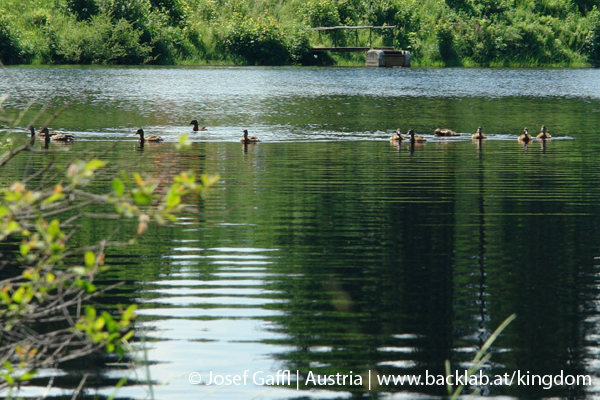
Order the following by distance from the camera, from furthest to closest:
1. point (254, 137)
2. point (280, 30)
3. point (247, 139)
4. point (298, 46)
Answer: point (298, 46)
point (280, 30)
point (254, 137)
point (247, 139)

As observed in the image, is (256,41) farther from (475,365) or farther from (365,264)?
(475,365)

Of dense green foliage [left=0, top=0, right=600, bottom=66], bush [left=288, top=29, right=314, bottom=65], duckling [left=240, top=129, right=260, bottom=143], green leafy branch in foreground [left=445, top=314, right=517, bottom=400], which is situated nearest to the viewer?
green leafy branch in foreground [left=445, top=314, right=517, bottom=400]

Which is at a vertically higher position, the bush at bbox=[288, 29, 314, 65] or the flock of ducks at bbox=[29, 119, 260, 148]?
the flock of ducks at bbox=[29, 119, 260, 148]

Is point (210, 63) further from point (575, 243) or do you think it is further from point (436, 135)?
point (575, 243)

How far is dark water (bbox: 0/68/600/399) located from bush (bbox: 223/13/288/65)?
67660 mm

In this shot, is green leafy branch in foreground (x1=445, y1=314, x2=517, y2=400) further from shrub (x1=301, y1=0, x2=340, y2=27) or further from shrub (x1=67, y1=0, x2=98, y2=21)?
shrub (x1=301, y1=0, x2=340, y2=27)

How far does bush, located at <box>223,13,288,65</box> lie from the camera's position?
10131 centimetres

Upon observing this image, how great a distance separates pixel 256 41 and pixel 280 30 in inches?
134

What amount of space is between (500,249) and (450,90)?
55667mm

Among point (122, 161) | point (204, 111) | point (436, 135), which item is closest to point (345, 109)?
point (204, 111)

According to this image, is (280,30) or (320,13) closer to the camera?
(280,30)

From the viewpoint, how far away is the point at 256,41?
103000 mm

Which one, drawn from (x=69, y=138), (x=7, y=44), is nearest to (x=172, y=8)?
(x=7, y=44)

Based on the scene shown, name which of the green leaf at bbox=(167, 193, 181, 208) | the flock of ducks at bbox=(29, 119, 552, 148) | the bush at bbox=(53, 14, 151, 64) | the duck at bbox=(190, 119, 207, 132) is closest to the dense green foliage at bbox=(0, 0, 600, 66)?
the bush at bbox=(53, 14, 151, 64)
